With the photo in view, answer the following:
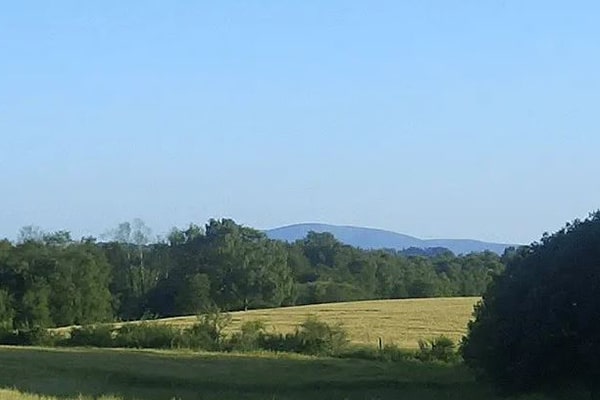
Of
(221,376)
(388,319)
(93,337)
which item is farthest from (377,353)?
(388,319)

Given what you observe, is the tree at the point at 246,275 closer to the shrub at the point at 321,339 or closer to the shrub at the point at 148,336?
the shrub at the point at 148,336

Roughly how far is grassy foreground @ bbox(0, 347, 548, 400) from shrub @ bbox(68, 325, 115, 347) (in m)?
9.55

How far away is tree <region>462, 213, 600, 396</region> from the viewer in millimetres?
30172

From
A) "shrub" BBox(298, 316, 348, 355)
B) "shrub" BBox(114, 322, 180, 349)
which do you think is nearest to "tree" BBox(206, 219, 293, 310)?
"shrub" BBox(114, 322, 180, 349)

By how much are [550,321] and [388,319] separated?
120 ft

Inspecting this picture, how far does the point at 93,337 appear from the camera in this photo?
55.7m

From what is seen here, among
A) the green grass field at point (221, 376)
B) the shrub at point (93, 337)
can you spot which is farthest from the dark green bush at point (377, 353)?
the shrub at point (93, 337)

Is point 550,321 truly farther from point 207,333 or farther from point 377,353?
point 207,333

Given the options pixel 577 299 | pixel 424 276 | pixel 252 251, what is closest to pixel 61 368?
pixel 577 299

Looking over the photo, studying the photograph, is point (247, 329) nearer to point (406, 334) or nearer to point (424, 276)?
point (406, 334)

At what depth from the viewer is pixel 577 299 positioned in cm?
3033

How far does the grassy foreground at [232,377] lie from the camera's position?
31.7 meters

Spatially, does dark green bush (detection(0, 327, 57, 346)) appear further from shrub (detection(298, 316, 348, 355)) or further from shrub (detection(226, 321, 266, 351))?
shrub (detection(298, 316, 348, 355))

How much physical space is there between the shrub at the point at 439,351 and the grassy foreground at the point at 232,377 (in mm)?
1863
